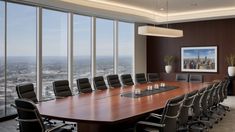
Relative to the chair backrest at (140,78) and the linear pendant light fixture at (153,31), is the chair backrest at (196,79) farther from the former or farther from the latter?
the linear pendant light fixture at (153,31)

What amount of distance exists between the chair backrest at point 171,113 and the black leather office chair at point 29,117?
4.37 feet

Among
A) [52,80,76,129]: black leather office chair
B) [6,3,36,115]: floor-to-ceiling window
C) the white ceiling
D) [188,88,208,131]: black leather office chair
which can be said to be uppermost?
the white ceiling

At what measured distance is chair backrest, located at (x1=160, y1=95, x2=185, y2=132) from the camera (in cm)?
333

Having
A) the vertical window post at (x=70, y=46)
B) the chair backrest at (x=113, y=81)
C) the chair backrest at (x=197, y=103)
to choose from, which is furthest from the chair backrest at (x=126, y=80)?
the chair backrest at (x=197, y=103)

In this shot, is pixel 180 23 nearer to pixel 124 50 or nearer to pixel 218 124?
pixel 124 50

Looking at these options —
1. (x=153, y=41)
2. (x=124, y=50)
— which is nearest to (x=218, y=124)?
(x=124, y=50)

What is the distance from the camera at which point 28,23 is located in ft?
23.1

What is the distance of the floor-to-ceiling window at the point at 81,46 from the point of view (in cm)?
856

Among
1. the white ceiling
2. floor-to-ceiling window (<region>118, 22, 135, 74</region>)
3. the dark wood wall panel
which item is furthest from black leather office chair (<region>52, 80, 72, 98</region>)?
the dark wood wall panel

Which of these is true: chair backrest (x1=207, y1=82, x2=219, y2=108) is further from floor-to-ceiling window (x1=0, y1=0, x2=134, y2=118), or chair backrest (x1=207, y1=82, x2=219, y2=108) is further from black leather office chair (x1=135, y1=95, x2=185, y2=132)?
floor-to-ceiling window (x1=0, y1=0, x2=134, y2=118)

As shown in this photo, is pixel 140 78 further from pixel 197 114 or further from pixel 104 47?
pixel 197 114

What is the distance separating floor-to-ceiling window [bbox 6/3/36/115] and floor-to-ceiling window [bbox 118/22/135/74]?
388cm

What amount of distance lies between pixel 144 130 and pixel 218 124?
9.03 feet

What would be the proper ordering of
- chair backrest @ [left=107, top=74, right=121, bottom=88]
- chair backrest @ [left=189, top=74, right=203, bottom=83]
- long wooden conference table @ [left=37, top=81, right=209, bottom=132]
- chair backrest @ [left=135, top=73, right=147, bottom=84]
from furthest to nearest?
chair backrest @ [left=189, top=74, right=203, bottom=83], chair backrest @ [left=135, top=73, right=147, bottom=84], chair backrest @ [left=107, top=74, right=121, bottom=88], long wooden conference table @ [left=37, top=81, right=209, bottom=132]
